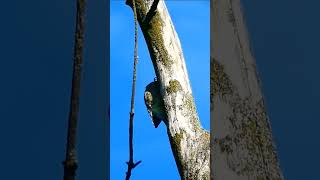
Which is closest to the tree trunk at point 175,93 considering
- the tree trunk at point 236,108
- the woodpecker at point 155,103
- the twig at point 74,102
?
the woodpecker at point 155,103

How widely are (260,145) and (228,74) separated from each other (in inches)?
7.5

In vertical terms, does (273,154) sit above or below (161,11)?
below

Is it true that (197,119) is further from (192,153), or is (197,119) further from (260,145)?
(260,145)

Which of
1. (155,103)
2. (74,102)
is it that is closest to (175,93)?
(155,103)

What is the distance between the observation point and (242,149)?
1.06 metres

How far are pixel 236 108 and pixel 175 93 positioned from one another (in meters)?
0.67

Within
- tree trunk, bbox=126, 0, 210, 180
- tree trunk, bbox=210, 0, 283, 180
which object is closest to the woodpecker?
tree trunk, bbox=126, 0, 210, 180

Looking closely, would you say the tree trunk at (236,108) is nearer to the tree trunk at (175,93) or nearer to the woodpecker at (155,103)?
the tree trunk at (175,93)

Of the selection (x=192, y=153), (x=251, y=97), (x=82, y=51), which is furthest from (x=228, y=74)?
(x=82, y=51)

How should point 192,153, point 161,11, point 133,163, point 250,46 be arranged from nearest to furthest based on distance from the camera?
1. point 133,163
2. point 250,46
3. point 192,153
4. point 161,11

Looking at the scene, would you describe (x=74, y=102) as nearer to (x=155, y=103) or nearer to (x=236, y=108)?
(x=236, y=108)

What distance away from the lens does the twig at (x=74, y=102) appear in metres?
0.45

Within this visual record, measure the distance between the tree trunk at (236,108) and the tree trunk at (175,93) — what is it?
0.52 m

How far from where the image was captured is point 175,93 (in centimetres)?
177
